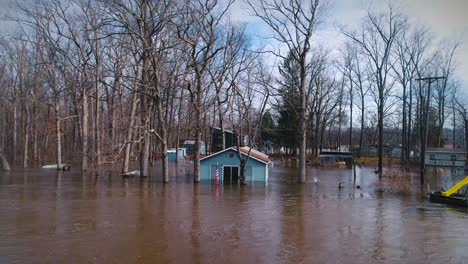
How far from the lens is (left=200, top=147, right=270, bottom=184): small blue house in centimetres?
3086

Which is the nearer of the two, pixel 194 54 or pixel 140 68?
pixel 194 54

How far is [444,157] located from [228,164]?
110 ft

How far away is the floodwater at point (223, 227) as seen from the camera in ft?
36.4

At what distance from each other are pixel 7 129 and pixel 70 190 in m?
37.3

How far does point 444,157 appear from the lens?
2068 inches

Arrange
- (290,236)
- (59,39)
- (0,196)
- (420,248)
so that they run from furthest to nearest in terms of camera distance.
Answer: (59,39), (0,196), (290,236), (420,248)

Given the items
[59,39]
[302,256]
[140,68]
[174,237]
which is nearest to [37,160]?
[59,39]

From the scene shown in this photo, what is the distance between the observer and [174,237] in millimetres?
12891

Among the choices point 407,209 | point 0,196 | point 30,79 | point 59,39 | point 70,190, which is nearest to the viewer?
point 407,209

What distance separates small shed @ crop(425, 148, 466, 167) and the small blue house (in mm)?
29031

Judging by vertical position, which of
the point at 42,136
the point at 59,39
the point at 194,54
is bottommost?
the point at 42,136

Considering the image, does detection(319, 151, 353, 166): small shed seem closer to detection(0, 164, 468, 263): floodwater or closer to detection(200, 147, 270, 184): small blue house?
detection(200, 147, 270, 184): small blue house

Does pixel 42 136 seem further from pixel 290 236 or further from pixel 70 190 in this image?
pixel 290 236

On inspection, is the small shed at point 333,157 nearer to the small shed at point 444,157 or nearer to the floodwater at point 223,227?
the small shed at point 444,157
